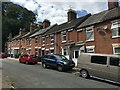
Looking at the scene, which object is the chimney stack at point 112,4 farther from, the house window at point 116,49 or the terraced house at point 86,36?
the house window at point 116,49

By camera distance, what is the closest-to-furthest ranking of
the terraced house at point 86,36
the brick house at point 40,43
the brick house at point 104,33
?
the brick house at point 104,33 → the terraced house at point 86,36 → the brick house at point 40,43

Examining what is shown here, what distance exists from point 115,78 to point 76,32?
1531 centimetres

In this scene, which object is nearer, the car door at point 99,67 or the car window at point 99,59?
the car door at point 99,67

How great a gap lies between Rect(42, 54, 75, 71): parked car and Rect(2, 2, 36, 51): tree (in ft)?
171

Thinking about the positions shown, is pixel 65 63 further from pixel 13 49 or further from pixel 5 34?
pixel 5 34

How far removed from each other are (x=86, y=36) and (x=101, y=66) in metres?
11.7

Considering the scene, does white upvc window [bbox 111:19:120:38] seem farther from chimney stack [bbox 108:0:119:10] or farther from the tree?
the tree

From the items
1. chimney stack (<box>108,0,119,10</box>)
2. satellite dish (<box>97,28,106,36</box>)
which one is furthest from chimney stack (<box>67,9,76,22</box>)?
satellite dish (<box>97,28,106,36</box>)

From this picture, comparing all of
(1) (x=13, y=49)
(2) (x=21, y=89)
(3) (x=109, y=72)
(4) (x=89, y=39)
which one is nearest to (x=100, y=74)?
(3) (x=109, y=72)

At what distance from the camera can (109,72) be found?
15.7m

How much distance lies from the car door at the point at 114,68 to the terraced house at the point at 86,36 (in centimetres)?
730

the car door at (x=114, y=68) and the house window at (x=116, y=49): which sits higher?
the house window at (x=116, y=49)

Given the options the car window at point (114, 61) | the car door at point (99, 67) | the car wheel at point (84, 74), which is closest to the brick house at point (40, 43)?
the car wheel at point (84, 74)

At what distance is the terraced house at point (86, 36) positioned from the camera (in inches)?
933
